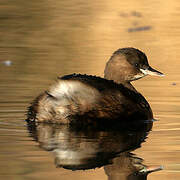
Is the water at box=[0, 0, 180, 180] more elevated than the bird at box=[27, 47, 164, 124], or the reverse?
the bird at box=[27, 47, 164, 124]

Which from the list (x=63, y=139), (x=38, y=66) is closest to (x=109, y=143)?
(x=63, y=139)

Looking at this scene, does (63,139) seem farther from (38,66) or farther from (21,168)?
(38,66)

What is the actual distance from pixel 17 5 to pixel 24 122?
1557 centimetres

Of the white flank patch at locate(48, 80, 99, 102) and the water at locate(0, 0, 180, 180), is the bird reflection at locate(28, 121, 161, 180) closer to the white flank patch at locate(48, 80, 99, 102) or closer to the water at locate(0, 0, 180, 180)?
the water at locate(0, 0, 180, 180)

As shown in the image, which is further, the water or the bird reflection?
the water

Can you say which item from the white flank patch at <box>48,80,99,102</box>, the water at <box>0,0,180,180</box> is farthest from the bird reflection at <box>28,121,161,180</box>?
the white flank patch at <box>48,80,99,102</box>

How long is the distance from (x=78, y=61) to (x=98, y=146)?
7.00m

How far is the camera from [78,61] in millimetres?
14953

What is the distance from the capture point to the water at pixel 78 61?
7355mm

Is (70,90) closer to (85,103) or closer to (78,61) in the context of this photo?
(85,103)

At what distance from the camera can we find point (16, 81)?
12.3 meters

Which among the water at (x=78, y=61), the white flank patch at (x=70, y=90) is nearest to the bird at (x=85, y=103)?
the white flank patch at (x=70, y=90)

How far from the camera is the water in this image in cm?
736

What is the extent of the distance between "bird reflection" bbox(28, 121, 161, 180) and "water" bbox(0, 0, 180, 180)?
0.03 metres
